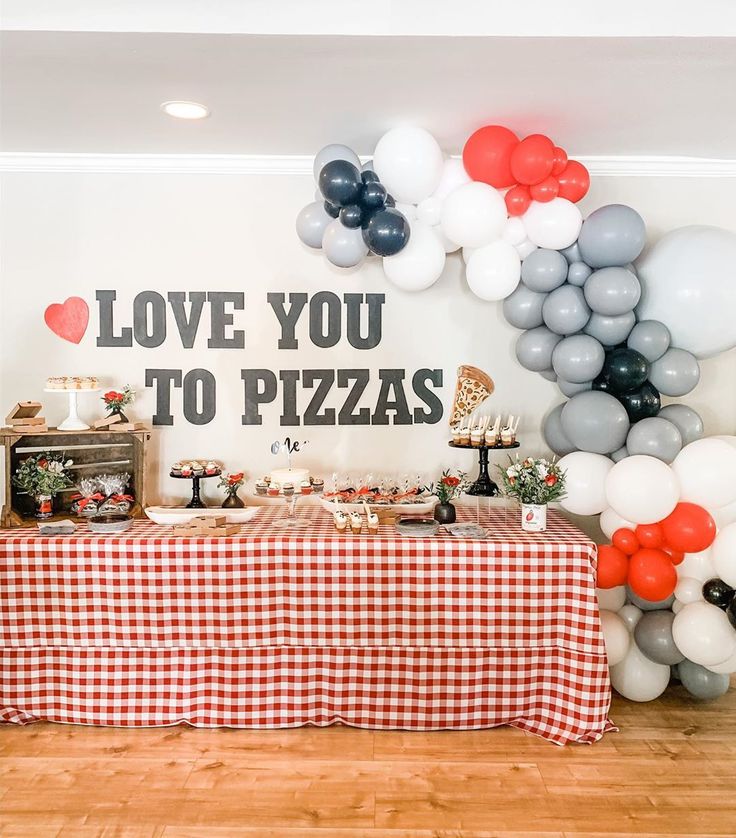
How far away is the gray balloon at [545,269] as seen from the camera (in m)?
2.76

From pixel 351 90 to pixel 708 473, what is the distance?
190cm

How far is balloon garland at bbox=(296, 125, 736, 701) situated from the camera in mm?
2635

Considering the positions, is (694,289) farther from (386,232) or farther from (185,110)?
(185,110)

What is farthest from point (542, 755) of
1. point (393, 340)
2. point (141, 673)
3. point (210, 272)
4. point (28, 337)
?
point (28, 337)

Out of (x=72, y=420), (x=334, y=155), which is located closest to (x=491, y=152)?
(x=334, y=155)

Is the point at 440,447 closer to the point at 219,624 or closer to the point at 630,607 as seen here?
the point at 630,607

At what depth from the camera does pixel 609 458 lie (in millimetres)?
2910

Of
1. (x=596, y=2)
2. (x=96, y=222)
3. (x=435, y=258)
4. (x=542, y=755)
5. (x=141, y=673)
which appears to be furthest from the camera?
(x=96, y=222)

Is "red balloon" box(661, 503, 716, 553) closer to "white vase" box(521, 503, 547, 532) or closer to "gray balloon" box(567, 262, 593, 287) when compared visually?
"white vase" box(521, 503, 547, 532)

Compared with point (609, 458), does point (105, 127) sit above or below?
above

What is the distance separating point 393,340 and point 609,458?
1081 millimetres

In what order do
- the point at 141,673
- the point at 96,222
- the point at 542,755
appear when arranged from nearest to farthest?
the point at 542,755, the point at 141,673, the point at 96,222

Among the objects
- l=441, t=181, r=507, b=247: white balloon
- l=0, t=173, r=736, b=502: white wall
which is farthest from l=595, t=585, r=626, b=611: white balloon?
l=441, t=181, r=507, b=247: white balloon

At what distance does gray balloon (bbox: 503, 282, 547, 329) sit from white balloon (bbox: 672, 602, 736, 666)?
129 centimetres
